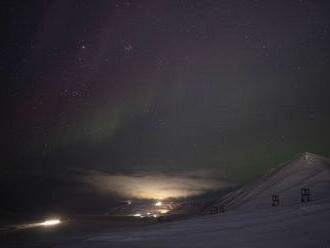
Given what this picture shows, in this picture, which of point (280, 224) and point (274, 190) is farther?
point (274, 190)

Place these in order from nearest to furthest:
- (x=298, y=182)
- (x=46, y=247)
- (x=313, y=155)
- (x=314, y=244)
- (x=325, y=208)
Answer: (x=314, y=244)
(x=325, y=208)
(x=46, y=247)
(x=298, y=182)
(x=313, y=155)

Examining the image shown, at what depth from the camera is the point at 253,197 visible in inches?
3273

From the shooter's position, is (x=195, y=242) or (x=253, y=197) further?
(x=253, y=197)

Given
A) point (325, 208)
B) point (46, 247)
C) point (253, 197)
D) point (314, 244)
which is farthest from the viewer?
point (253, 197)

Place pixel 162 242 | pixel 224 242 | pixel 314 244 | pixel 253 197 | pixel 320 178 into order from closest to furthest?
pixel 314 244 → pixel 224 242 → pixel 162 242 → pixel 320 178 → pixel 253 197

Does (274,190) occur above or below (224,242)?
above

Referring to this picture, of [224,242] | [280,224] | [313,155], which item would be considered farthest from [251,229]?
[313,155]

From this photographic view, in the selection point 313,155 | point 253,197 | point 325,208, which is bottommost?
point 325,208

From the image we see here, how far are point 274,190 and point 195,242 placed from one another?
65.0m

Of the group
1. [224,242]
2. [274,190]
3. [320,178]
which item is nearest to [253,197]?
[274,190]

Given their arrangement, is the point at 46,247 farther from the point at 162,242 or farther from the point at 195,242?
the point at 195,242

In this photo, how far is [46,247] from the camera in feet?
67.7

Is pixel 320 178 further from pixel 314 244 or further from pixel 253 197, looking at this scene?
pixel 314 244

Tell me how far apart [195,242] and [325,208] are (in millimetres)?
Result: 7550
